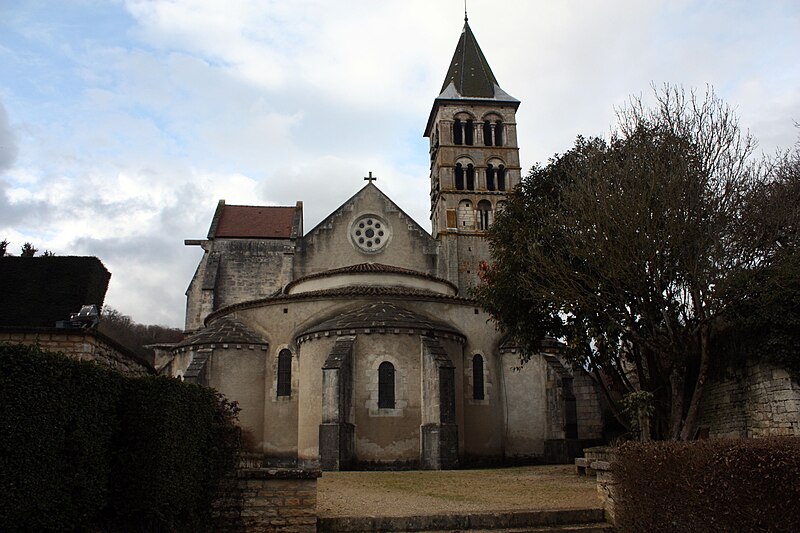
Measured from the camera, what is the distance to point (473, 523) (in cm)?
1062

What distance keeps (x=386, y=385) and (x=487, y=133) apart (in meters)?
23.5

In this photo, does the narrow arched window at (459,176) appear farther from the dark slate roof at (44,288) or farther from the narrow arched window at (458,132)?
the dark slate roof at (44,288)

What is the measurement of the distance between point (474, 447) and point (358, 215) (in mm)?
15089

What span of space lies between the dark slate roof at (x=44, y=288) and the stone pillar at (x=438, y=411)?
1100 centimetres

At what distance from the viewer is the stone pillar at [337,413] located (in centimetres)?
1920

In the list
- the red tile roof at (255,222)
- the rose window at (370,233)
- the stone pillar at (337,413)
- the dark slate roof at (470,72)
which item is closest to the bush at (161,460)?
the stone pillar at (337,413)

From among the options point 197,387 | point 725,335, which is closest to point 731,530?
point 197,387

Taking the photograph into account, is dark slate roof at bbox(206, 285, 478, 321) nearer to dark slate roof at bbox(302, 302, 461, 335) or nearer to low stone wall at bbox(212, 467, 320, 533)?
dark slate roof at bbox(302, 302, 461, 335)

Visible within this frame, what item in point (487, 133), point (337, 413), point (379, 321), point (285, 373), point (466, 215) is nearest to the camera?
point (337, 413)

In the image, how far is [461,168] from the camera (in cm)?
3906

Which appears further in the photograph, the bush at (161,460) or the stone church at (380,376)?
the stone church at (380,376)

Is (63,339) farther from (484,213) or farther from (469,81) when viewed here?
(469,81)

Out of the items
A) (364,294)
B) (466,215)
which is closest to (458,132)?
(466,215)

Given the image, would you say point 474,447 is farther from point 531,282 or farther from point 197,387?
point 197,387
